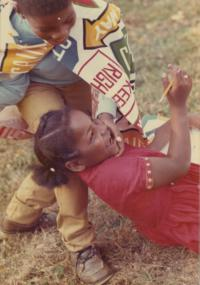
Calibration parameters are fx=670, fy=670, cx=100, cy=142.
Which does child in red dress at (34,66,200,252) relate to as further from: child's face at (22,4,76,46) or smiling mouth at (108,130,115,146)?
child's face at (22,4,76,46)

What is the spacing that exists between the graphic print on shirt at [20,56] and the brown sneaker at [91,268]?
78cm

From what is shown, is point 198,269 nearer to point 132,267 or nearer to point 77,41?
point 132,267

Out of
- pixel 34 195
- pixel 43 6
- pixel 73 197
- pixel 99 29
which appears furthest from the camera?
pixel 34 195

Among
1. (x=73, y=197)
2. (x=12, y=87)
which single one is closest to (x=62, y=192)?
(x=73, y=197)

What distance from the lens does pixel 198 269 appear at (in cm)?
265

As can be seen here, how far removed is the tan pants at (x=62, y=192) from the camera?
2609mm

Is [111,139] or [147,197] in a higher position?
[111,139]

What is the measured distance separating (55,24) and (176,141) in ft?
2.06

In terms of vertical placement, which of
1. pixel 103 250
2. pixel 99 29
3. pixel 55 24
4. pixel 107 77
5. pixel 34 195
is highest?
pixel 55 24

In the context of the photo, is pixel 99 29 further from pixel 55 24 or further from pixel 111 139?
Answer: pixel 111 139

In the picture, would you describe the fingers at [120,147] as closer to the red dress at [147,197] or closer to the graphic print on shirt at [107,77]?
the red dress at [147,197]

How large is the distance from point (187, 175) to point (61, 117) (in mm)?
617

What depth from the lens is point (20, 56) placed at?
250cm

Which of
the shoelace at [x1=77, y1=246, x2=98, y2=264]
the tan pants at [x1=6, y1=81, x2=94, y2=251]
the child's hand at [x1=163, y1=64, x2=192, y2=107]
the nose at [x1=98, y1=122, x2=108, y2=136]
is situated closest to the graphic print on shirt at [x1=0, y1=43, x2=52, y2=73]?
the tan pants at [x1=6, y1=81, x2=94, y2=251]
